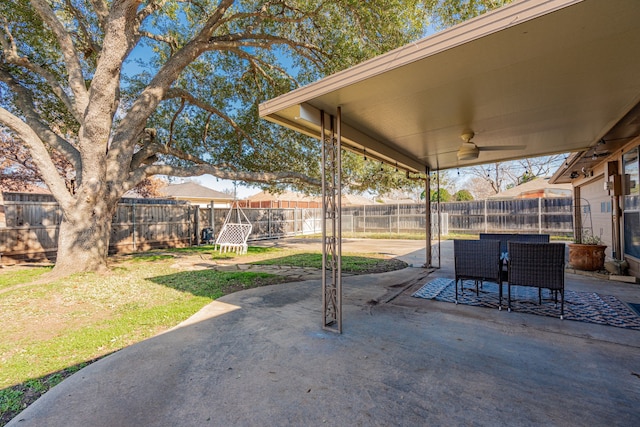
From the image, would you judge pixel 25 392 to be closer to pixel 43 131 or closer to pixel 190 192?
pixel 43 131

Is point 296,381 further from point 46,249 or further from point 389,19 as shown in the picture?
point 46,249

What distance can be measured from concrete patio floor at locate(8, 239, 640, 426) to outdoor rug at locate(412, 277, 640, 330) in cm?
31

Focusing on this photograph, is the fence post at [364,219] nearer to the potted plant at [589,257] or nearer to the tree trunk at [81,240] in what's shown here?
the potted plant at [589,257]

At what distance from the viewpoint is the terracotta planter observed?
233 inches

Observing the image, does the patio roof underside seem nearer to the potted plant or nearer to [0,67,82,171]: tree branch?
the potted plant

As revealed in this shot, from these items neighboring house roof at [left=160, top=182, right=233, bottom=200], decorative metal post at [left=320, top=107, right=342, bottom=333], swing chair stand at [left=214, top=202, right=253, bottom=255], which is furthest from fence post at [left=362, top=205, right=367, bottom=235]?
decorative metal post at [left=320, top=107, right=342, bottom=333]

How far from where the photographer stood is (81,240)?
5938 mm

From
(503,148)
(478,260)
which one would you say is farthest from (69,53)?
(503,148)

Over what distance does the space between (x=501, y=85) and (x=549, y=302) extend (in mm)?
3096

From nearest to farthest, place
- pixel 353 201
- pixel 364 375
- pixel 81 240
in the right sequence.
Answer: pixel 364 375 < pixel 81 240 < pixel 353 201

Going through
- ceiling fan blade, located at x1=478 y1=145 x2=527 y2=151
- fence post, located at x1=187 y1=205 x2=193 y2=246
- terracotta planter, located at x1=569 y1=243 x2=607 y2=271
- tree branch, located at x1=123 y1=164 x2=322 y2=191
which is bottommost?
terracotta planter, located at x1=569 y1=243 x2=607 y2=271

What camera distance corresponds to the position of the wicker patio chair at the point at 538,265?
3.40 m

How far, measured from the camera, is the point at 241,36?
7184mm

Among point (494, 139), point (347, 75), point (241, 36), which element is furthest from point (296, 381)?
point (241, 36)
